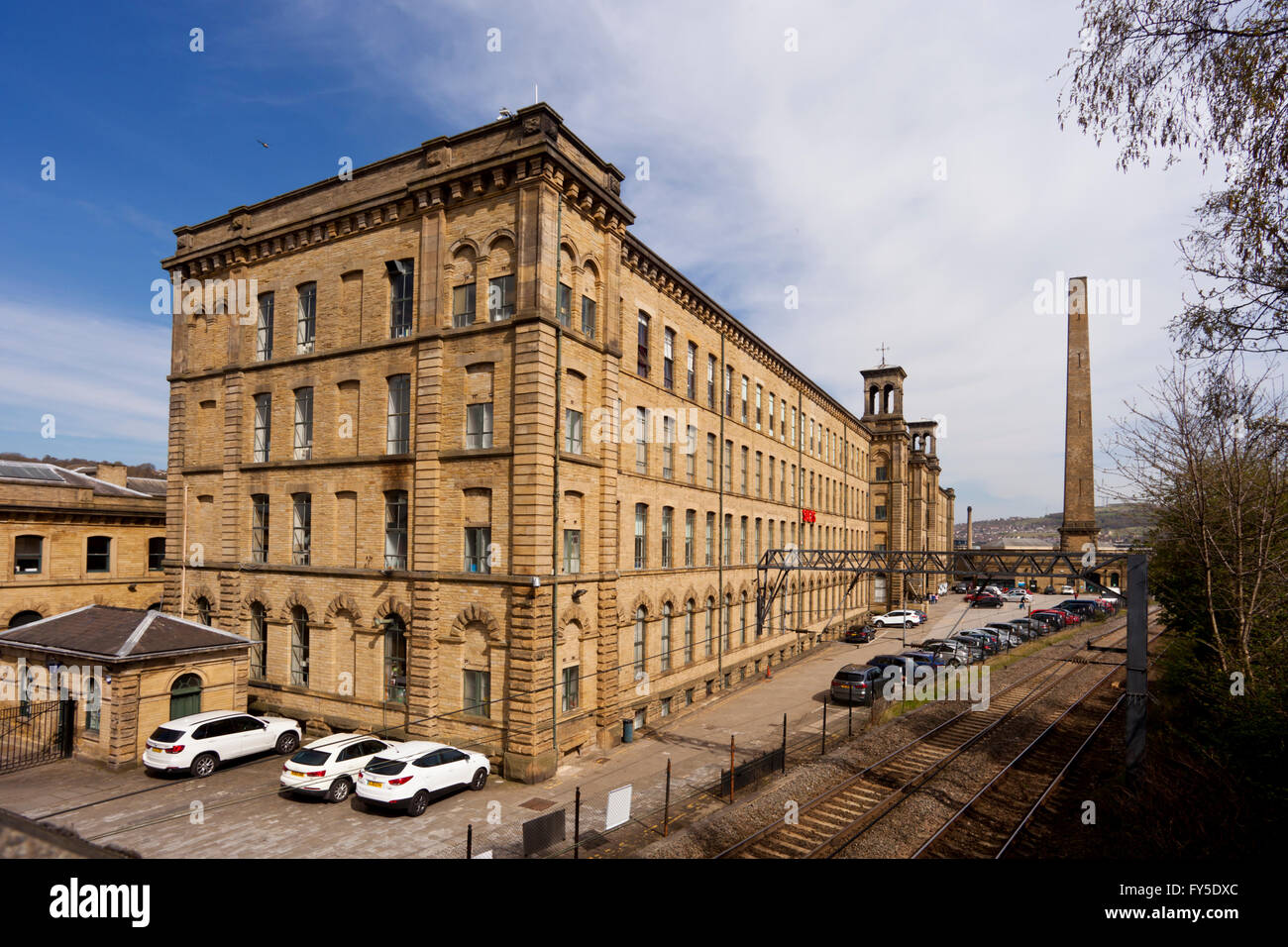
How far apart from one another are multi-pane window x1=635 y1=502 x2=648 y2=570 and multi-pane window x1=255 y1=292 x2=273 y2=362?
16.7 meters

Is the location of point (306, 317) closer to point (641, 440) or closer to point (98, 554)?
point (641, 440)

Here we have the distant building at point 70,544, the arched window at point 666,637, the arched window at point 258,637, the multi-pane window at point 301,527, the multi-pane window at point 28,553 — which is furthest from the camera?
the multi-pane window at point 28,553

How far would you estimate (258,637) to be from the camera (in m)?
28.0

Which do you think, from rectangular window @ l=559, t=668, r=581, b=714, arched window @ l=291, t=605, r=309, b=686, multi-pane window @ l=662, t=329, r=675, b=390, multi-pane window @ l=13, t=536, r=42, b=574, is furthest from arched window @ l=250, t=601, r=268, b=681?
multi-pane window @ l=662, t=329, r=675, b=390

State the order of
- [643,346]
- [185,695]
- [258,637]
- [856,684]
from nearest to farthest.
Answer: [185,695]
[258,637]
[643,346]
[856,684]

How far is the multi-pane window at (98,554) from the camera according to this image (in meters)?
33.3

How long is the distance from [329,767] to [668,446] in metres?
18.1

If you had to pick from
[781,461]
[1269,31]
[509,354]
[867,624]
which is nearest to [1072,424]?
[867,624]

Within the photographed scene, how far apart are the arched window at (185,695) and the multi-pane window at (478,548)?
1064 centimetres

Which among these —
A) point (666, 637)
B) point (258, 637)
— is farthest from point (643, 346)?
point (258, 637)

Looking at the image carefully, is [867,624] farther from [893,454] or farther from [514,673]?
[514,673]

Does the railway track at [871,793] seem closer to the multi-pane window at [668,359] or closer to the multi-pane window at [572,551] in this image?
the multi-pane window at [572,551]

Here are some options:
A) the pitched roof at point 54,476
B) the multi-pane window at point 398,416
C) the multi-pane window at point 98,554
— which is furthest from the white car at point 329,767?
the pitched roof at point 54,476
